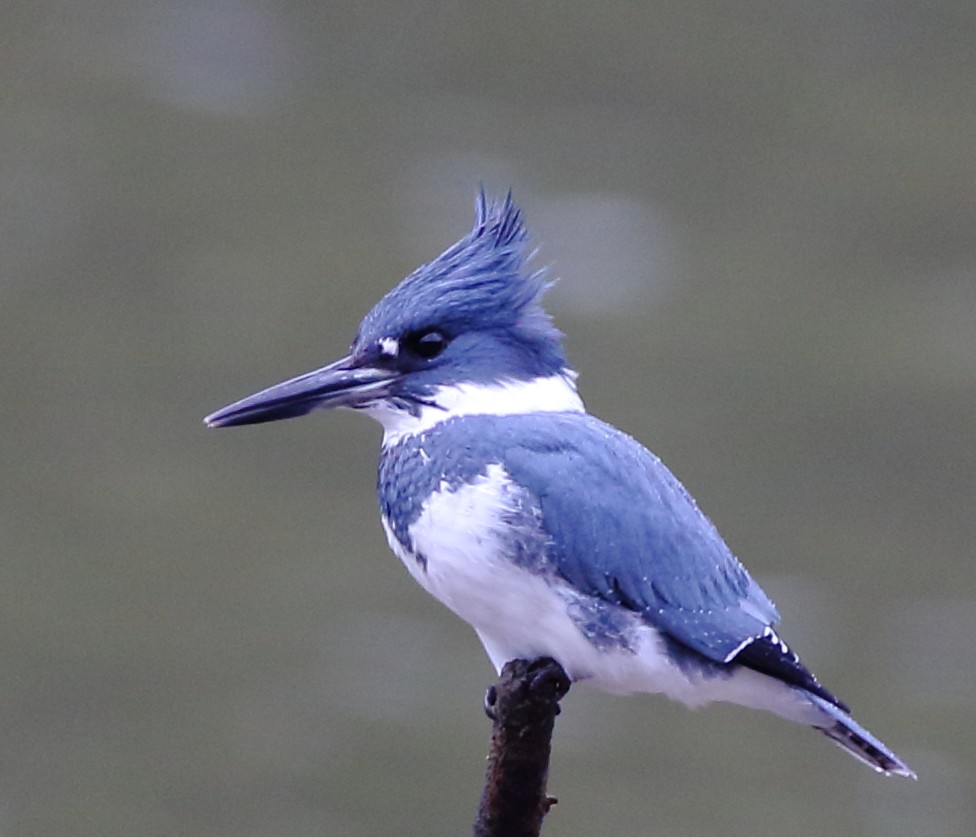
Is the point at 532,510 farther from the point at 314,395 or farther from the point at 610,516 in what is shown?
the point at 314,395

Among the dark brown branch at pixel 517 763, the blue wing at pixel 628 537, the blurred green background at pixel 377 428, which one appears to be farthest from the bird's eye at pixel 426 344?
the blurred green background at pixel 377 428

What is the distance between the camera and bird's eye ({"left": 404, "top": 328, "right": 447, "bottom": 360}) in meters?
2.25

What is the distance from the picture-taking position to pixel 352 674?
6074mm

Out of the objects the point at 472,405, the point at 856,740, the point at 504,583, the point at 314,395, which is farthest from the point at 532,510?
the point at 856,740

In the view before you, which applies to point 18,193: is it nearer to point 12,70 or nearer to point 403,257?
point 12,70

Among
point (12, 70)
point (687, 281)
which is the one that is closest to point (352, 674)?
point (687, 281)

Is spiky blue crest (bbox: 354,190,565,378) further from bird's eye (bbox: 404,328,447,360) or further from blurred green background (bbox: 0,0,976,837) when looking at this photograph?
blurred green background (bbox: 0,0,976,837)

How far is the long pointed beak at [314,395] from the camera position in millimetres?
2229

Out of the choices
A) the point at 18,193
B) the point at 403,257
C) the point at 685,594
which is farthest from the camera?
the point at 18,193

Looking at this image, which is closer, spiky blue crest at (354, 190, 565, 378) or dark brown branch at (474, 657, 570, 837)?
dark brown branch at (474, 657, 570, 837)

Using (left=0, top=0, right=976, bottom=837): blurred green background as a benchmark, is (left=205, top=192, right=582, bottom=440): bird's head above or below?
below

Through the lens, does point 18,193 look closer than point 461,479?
No

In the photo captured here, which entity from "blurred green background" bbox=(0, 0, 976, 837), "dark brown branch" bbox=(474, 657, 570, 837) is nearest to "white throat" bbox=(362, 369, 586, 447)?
"dark brown branch" bbox=(474, 657, 570, 837)

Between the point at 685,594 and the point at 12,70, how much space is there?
4.66m
